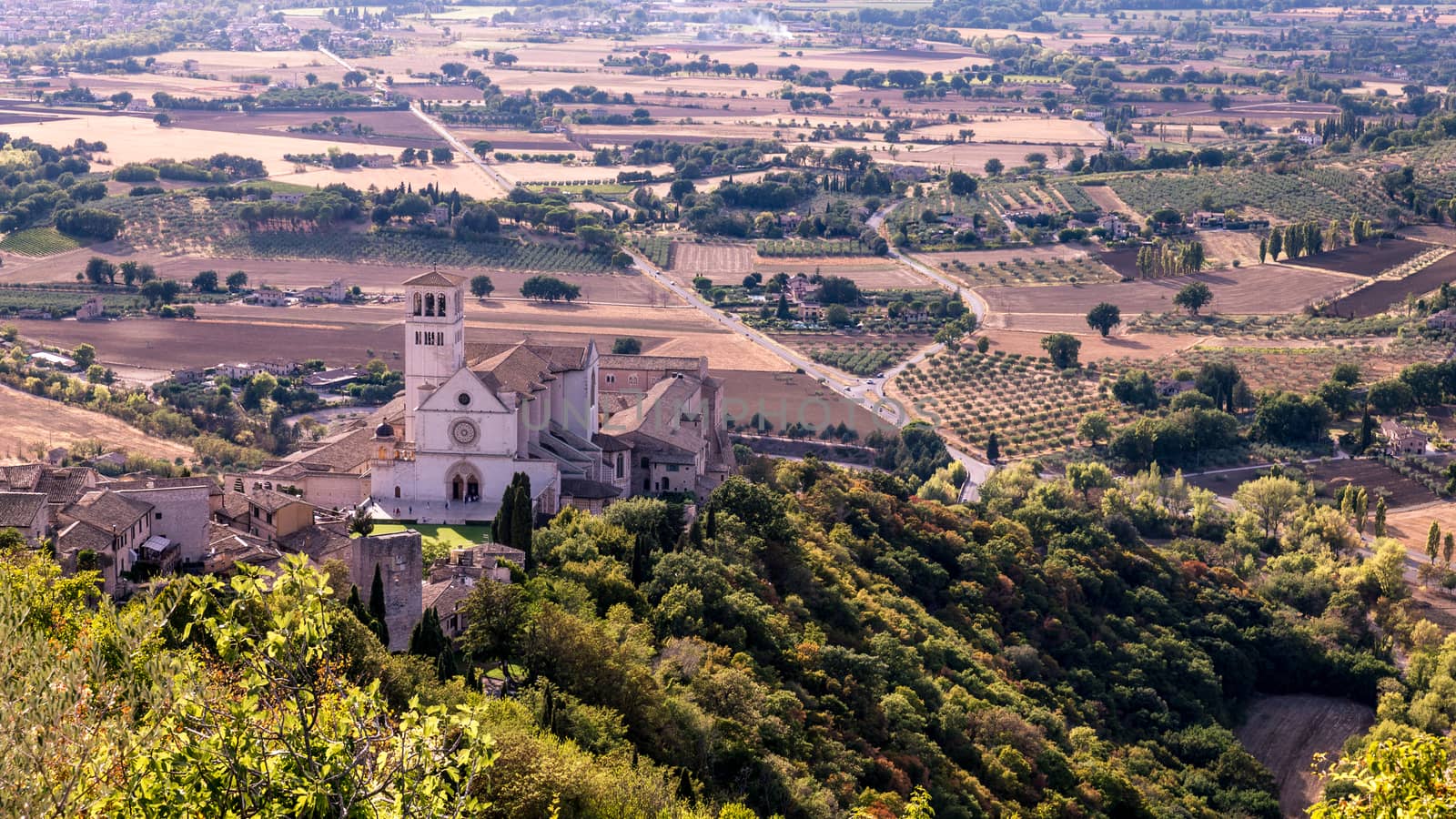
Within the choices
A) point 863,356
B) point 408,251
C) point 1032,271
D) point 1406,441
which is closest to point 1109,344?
point 863,356

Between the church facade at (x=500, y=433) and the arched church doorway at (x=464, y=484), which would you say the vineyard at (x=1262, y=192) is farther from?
the arched church doorway at (x=464, y=484)

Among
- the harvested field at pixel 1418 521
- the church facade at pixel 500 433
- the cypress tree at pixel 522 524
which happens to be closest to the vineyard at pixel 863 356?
the harvested field at pixel 1418 521

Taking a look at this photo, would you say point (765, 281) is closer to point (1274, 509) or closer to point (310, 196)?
point (310, 196)

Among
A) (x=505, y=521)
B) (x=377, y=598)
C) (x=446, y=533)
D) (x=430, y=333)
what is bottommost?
(x=446, y=533)

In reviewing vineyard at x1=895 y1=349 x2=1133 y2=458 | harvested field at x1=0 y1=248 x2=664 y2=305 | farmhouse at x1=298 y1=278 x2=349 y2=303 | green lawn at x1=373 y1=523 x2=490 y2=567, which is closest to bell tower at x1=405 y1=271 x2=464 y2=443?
green lawn at x1=373 y1=523 x2=490 y2=567

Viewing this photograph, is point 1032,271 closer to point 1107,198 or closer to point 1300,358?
point 1107,198

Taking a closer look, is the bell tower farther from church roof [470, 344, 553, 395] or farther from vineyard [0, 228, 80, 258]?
vineyard [0, 228, 80, 258]

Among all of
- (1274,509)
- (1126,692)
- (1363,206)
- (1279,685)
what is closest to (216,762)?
(1126,692)
